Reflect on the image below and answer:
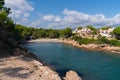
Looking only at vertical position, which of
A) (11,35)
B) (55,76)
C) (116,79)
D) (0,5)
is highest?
(0,5)

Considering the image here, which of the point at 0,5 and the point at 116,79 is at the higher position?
the point at 0,5

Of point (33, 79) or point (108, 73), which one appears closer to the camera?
point (33, 79)

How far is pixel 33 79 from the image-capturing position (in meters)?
26.1

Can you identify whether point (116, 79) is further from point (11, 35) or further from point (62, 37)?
point (62, 37)

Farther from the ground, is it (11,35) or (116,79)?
(11,35)

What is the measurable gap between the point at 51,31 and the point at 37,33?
8874mm

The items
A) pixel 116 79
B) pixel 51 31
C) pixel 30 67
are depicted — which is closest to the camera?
pixel 30 67

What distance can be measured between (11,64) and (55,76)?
7701 mm

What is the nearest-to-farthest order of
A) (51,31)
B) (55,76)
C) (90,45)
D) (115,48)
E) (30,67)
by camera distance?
(55,76) → (30,67) → (115,48) → (90,45) → (51,31)

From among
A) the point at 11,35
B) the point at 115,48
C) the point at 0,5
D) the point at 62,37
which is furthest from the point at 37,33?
the point at 0,5

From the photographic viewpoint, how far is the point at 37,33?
147 meters

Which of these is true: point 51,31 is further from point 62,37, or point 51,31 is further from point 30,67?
point 30,67

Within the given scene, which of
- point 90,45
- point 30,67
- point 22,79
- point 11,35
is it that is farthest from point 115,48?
point 22,79

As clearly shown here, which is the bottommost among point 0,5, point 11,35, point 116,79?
point 116,79
